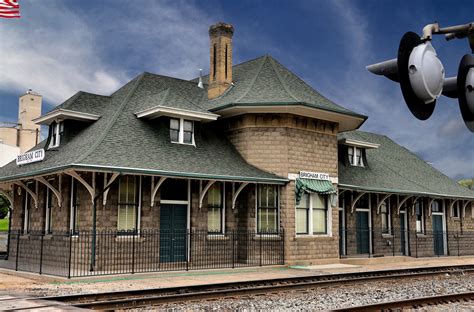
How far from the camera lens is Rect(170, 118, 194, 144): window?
20.6 meters

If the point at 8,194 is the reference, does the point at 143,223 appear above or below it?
below

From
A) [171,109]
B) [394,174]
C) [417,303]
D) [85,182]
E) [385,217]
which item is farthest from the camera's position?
[394,174]

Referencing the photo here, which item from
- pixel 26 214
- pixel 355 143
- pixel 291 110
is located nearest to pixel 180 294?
pixel 291 110

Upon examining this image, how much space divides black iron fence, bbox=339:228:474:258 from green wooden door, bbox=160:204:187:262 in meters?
8.50

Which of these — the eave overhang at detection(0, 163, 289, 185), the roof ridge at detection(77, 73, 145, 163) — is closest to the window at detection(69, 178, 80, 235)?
the eave overhang at detection(0, 163, 289, 185)

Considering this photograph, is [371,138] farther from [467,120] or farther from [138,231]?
[467,120]

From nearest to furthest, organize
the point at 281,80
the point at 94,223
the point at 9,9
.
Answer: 1. the point at 94,223
2. the point at 9,9
3. the point at 281,80

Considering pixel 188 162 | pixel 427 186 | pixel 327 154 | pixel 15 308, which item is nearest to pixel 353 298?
pixel 15 308

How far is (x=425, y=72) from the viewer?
2748mm

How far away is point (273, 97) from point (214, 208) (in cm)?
513

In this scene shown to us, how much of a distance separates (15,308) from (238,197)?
1329 centimetres

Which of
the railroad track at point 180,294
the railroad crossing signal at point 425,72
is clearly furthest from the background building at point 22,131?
the railroad crossing signal at point 425,72

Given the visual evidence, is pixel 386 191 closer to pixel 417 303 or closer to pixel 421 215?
pixel 421 215

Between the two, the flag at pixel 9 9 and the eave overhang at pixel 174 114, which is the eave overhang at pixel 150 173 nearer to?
the eave overhang at pixel 174 114
